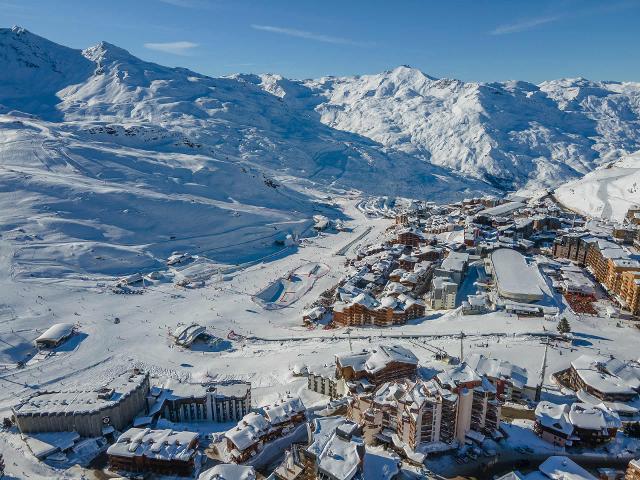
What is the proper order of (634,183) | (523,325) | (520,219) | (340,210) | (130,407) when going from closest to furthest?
(130,407) < (523,325) < (520,219) < (634,183) < (340,210)

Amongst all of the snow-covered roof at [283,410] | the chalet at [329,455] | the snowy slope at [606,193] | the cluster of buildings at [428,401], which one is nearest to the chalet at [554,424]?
the cluster of buildings at [428,401]

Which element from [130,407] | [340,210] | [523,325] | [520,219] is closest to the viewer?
[130,407]

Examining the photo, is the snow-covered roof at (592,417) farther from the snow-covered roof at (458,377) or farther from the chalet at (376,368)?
the chalet at (376,368)

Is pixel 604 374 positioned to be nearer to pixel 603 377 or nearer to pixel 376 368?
pixel 603 377

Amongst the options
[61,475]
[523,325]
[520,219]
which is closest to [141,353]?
[61,475]

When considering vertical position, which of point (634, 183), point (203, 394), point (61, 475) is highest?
point (634, 183)

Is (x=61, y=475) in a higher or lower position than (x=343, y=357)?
lower

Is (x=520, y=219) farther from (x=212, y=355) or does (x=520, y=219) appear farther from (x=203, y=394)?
(x=203, y=394)
